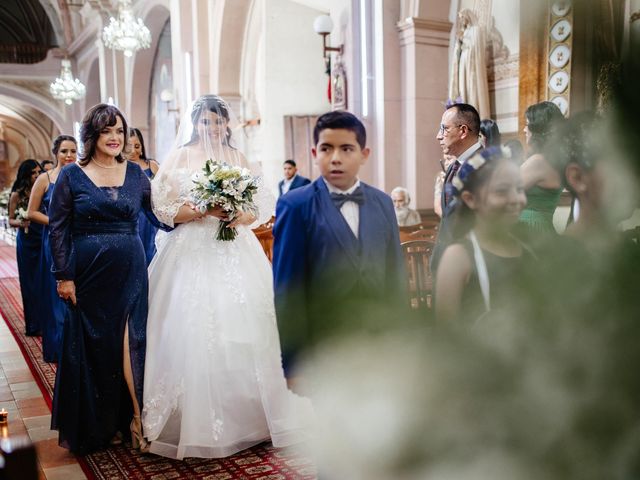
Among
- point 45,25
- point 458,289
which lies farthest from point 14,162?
point 458,289

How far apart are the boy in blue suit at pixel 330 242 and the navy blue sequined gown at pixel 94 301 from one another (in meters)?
1.77

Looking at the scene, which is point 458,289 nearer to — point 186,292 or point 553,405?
point 553,405

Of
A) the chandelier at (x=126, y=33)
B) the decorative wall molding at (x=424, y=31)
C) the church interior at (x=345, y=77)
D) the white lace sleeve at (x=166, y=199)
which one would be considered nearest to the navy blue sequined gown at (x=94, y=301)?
the white lace sleeve at (x=166, y=199)

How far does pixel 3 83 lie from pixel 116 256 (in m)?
23.3

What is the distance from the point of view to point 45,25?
28.1 metres

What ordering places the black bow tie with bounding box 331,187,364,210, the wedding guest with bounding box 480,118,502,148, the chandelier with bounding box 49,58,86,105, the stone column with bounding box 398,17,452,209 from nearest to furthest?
the black bow tie with bounding box 331,187,364,210, the wedding guest with bounding box 480,118,502,148, the stone column with bounding box 398,17,452,209, the chandelier with bounding box 49,58,86,105

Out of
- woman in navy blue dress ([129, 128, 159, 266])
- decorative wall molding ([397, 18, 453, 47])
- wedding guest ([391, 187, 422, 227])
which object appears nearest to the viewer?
woman in navy blue dress ([129, 128, 159, 266])

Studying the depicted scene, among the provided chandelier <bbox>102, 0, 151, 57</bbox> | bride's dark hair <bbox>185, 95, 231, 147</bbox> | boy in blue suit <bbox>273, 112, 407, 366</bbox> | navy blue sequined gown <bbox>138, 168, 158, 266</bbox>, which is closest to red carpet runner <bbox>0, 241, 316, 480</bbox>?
boy in blue suit <bbox>273, 112, 407, 366</bbox>

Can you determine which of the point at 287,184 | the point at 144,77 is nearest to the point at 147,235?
the point at 287,184

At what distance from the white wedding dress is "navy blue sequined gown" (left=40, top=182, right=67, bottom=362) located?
2007 millimetres

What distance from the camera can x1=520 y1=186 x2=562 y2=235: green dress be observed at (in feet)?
3.43

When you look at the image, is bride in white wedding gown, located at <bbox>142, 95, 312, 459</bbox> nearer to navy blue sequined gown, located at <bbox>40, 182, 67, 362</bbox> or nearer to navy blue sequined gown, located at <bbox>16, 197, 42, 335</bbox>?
navy blue sequined gown, located at <bbox>40, 182, 67, 362</bbox>

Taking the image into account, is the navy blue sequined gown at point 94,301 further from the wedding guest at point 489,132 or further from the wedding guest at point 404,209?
the wedding guest at point 404,209

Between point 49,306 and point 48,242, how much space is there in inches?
37.0
